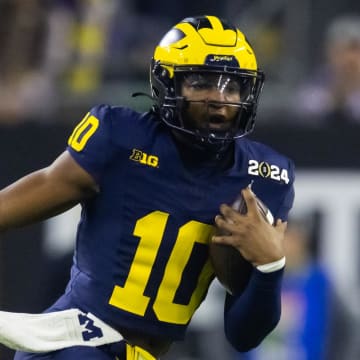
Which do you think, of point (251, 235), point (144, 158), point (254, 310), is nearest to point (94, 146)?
point (144, 158)

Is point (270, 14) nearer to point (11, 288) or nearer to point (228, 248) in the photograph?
point (11, 288)

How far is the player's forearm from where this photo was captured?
13.9 feet

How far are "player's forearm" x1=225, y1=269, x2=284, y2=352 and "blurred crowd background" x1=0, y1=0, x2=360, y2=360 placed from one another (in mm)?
3088

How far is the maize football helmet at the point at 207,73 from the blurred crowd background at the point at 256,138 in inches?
124

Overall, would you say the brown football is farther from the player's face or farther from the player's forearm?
the player's face

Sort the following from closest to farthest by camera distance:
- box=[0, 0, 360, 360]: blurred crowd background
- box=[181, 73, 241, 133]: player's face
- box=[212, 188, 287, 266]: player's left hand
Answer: box=[212, 188, 287, 266]: player's left hand < box=[181, 73, 241, 133]: player's face < box=[0, 0, 360, 360]: blurred crowd background

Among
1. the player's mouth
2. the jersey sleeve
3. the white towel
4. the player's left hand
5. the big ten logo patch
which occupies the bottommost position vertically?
the white towel

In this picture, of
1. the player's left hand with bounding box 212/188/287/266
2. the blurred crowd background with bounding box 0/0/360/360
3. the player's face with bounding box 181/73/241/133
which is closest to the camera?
the player's left hand with bounding box 212/188/287/266

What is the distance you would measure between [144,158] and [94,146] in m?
0.18

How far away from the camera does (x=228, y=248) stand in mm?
4273

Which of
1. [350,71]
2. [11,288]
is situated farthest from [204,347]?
[350,71]

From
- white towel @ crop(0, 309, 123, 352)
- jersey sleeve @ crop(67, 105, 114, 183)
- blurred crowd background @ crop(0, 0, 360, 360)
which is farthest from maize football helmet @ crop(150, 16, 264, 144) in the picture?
blurred crowd background @ crop(0, 0, 360, 360)

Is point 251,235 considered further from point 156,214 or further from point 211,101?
point 211,101

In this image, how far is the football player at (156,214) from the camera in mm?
4234
